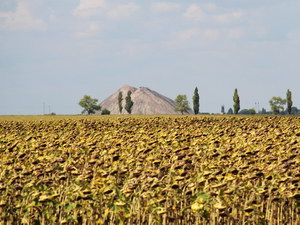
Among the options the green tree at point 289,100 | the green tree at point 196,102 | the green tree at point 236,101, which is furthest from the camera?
the green tree at point 196,102

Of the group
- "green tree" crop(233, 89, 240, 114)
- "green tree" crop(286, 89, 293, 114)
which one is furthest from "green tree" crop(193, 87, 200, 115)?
"green tree" crop(286, 89, 293, 114)

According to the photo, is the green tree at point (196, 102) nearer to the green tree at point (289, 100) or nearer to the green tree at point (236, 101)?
the green tree at point (236, 101)

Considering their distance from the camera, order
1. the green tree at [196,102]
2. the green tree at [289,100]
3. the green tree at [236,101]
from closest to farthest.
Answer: the green tree at [236,101]
the green tree at [289,100]
the green tree at [196,102]

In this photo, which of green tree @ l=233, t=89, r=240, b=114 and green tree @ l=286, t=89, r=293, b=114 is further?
green tree @ l=286, t=89, r=293, b=114

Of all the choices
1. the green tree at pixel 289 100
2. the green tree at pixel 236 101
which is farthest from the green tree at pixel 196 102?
the green tree at pixel 289 100

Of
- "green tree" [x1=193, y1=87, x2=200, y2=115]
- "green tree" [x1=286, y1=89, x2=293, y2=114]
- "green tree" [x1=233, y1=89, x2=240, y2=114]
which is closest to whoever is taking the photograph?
"green tree" [x1=233, y1=89, x2=240, y2=114]

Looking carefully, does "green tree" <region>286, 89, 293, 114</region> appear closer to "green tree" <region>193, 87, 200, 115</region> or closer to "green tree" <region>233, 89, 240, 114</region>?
"green tree" <region>233, 89, 240, 114</region>

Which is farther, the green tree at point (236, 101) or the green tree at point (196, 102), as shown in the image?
the green tree at point (196, 102)

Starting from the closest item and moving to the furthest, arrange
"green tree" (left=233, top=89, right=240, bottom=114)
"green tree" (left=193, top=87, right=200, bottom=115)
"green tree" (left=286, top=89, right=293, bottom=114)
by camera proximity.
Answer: "green tree" (left=233, top=89, right=240, bottom=114) < "green tree" (left=286, top=89, right=293, bottom=114) < "green tree" (left=193, top=87, right=200, bottom=115)

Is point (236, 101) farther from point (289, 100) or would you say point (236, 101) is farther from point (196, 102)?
point (289, 100)

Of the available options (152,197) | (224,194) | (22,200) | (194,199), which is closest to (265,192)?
(224,194)

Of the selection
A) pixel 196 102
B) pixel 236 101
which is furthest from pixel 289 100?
pixel 196 102

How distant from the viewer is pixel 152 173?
26.2 feet

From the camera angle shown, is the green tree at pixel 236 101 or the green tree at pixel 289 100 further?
the green tree at pixel 289 100
